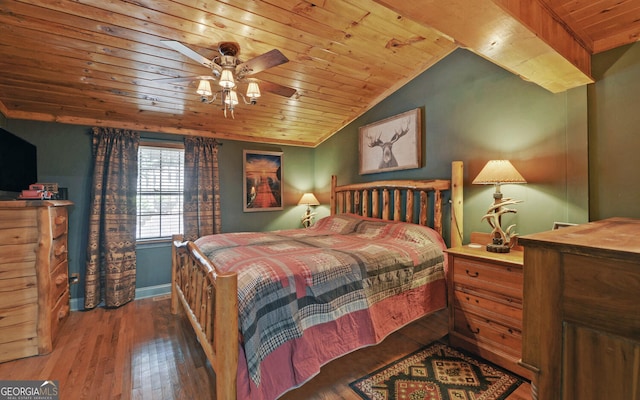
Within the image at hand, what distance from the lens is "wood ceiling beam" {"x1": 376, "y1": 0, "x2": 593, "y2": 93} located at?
49.9 inches

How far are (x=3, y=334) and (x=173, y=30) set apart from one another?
8.91ft

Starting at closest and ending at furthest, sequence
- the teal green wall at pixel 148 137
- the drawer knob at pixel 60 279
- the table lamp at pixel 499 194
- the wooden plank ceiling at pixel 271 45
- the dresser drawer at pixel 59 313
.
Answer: the wooden plank ceiling at pixel 271 45, the table lamp at pixel 499 194, the dresser drawer at pixel 59 313, the drawer knob at pixel 60 279, the teal green wall at pixel 148 137

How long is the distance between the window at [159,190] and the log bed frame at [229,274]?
1082mm

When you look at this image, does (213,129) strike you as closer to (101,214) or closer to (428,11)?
(101,214)

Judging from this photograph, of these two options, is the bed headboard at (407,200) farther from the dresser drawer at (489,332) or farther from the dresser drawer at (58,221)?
the dresser drawer at (58,221)

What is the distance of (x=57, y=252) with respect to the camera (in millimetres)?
2604

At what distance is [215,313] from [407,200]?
240 centimetres

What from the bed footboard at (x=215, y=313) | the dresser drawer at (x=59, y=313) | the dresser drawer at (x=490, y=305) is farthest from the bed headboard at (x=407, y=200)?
the dresser drawer at (x=59, y=313)

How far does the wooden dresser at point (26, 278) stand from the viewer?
217 cm

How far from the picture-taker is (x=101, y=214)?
132 inches

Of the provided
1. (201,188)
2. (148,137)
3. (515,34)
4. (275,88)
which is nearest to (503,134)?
(515,34)

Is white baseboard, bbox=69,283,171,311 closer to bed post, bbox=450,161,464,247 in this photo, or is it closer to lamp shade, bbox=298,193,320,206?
lamp shade, bbox=298,193,320,206

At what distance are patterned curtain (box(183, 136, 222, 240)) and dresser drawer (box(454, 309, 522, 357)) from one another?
325cm

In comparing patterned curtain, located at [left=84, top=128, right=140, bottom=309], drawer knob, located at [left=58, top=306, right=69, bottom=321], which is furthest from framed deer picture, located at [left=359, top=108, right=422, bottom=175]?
drawer knob, located at [left=58, top=306, right=69, bottom=321]
